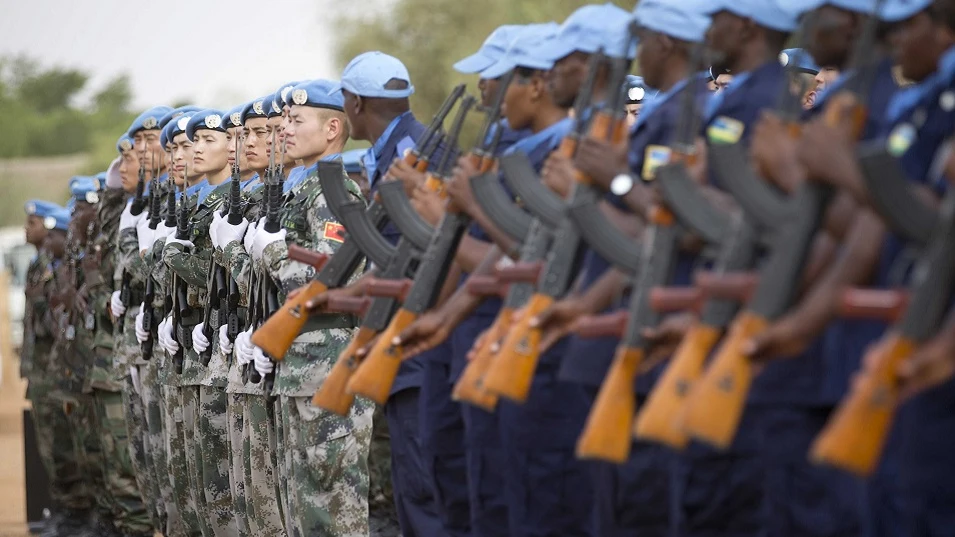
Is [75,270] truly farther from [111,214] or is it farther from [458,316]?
[458,316]

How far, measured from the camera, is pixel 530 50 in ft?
20.9

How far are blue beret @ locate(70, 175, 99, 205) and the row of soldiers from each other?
3.96 meters

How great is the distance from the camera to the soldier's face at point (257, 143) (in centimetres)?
981

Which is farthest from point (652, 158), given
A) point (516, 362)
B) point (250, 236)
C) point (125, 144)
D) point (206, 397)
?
point (125, 144)

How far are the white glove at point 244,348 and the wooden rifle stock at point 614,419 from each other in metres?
4.13

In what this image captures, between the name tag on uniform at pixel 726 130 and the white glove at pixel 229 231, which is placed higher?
the name tag on uniform at pixel 726 130

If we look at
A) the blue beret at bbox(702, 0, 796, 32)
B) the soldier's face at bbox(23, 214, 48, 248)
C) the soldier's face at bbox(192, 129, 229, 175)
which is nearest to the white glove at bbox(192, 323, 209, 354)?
the soldier's face at bbox(192, 129, 229, 175)

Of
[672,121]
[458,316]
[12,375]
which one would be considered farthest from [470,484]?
[12,375]

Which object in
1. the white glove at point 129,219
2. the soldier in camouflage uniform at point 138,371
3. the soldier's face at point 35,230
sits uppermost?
the white glove at point 129,219

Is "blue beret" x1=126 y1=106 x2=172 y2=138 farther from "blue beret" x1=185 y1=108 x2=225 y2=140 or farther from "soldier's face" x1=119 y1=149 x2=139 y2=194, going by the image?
"blue beret" x1=185 y1=108 x2=225 y2=140

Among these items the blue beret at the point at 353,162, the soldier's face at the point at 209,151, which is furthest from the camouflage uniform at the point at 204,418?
the blue beret at the point at 353,162

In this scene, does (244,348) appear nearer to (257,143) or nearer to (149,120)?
(257,143)

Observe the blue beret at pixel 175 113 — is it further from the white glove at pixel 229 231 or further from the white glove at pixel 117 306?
the white glove at pixel 229 231

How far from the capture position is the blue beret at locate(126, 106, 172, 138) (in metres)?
12.0
